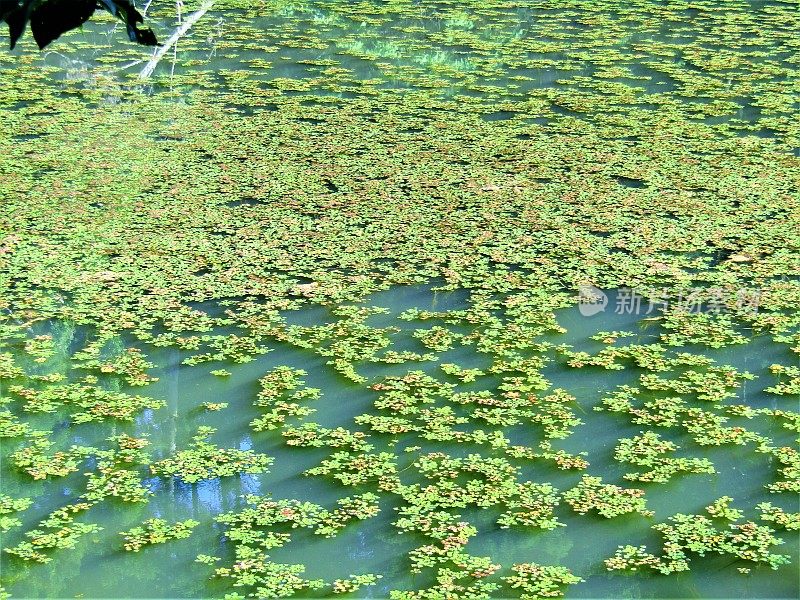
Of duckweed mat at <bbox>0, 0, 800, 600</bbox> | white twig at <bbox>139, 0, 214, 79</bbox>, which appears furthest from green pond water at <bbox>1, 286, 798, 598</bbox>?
white twig at <bbox>139, 0, 214, 79</bbox>

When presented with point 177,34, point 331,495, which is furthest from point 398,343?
point 177,34

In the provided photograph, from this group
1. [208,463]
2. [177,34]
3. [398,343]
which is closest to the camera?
[208,463]

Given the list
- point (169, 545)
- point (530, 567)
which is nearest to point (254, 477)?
point (169, 545)

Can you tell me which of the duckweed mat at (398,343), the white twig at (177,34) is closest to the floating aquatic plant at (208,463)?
the duckweed mat at (398,343)

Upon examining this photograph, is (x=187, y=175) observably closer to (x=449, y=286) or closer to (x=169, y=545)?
(x=449, y=286)

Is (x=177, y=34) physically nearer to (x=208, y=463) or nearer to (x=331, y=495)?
(x=208, y=463)

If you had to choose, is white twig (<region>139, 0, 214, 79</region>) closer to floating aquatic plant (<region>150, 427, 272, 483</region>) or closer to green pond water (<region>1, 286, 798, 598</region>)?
green pond water (<region>1, 286, 798, 598</region>)

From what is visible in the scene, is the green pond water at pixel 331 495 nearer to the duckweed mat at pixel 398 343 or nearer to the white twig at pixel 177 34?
the duckweed mat at pixel 398 343

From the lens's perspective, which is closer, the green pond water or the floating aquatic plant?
the green pond water

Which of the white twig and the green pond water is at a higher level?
the white twig
